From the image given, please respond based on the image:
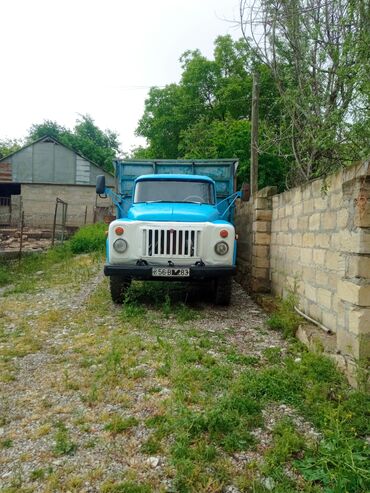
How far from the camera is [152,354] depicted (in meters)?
3.68

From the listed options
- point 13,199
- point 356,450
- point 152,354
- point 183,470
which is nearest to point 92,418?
point 183,470

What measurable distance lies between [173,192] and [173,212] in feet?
3.04

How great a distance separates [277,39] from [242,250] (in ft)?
12.5

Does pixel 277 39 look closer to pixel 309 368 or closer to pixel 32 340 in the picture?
pixel 309 368

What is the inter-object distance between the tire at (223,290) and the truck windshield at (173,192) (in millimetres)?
1486

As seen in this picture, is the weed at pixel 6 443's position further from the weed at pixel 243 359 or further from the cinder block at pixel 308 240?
the cinder block at pixel 308 240

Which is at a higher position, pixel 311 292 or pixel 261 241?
pixel 261 241

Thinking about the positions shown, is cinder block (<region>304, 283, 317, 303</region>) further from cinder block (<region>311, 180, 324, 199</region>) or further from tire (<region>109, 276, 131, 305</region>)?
tire (<region>109, 276, 131, 305</region>)

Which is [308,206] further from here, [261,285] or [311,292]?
[261,285]

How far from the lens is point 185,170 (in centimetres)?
814

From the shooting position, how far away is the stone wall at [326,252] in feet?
9.25

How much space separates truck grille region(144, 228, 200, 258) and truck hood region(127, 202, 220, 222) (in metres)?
0.31

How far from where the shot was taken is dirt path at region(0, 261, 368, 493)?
6.61ft

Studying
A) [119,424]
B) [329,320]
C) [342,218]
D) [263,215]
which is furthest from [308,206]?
[119,424]
